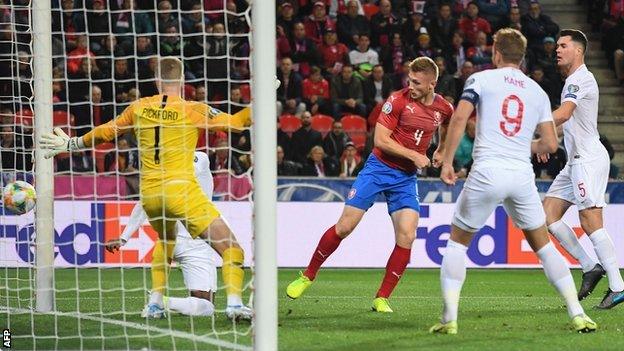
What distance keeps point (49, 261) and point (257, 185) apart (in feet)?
13.0

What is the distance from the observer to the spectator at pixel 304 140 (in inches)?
690

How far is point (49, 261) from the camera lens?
10.4 meters

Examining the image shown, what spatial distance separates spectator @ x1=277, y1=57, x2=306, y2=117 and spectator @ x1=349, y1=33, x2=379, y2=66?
4.29 feet

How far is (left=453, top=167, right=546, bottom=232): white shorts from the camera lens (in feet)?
26.0

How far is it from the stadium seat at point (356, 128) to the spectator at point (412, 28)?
2407mm

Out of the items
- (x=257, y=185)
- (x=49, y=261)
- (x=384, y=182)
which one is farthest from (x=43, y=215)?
(x=257, y=185)

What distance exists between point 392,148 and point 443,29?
1121 cm

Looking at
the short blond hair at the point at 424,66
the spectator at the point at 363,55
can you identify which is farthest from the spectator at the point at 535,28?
the short blond hair at the point at 424,66

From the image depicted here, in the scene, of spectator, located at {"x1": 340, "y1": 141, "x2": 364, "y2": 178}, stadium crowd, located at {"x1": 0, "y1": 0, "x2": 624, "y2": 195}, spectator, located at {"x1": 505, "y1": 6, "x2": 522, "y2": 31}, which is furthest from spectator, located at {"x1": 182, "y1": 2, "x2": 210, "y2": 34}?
spectator, located at {"x1": 505, "y1": 6, "x2": 522, "y2": 31}

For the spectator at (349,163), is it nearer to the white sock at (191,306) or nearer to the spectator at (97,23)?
the spectator at (97,23)

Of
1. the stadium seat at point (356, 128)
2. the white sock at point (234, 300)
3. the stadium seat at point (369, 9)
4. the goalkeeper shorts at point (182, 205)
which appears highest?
the stadium seat at point (369, 9)

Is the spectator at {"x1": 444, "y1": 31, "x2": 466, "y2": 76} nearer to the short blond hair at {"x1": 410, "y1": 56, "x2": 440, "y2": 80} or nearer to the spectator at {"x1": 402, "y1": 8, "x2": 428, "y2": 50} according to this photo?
A: the spectator at {"x1": 402, "y1": 8, "x2": 428, "y2": 50}

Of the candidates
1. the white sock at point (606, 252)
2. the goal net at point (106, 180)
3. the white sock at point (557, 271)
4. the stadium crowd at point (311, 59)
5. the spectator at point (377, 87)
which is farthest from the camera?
the spectator at point (377, 87)

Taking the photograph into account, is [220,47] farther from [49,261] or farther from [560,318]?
[560,318]
